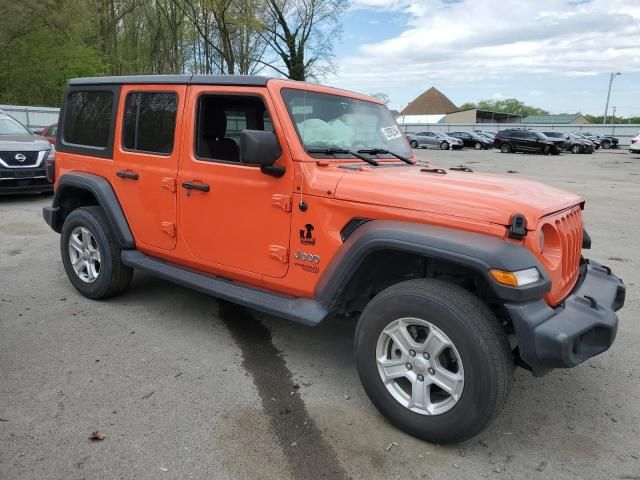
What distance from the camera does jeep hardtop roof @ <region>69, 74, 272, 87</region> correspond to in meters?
3.53

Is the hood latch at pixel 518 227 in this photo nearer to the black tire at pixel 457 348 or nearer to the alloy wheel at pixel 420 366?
the black tire at pixel 457 348

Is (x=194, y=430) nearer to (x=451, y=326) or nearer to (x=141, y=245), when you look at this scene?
(x=451, y=326)

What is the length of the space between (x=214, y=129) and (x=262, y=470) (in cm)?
243

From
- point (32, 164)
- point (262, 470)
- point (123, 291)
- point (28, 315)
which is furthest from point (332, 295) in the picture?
point (32, 164)

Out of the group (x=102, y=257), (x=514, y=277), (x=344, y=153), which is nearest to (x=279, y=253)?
(x=344, y=153)

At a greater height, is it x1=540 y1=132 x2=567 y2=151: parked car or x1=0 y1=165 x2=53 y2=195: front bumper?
x1=540 y1=132 x2=567 y2=151: parked car

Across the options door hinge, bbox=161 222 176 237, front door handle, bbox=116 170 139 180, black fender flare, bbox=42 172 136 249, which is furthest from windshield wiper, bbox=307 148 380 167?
black fender flare, bbox=42 172 136 249

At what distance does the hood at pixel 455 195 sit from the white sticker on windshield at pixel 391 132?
2.67 ft

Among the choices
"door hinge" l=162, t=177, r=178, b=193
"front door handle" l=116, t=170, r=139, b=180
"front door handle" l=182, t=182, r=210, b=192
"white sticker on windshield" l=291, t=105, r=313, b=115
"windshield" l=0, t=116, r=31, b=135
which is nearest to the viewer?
"white sticker on windshield" l=291, t=105, r=313, b=115

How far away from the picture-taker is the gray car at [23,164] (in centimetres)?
952

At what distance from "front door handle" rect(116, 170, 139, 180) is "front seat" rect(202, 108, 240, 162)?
2.50 ft

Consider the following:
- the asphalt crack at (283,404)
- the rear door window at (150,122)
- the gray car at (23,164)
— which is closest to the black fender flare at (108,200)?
the rear door window at (150,122)

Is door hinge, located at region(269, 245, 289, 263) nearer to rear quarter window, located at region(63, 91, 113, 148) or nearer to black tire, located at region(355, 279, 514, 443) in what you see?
black tire, located at region(355, 279, 514, 443)

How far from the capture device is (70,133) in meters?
4.92
